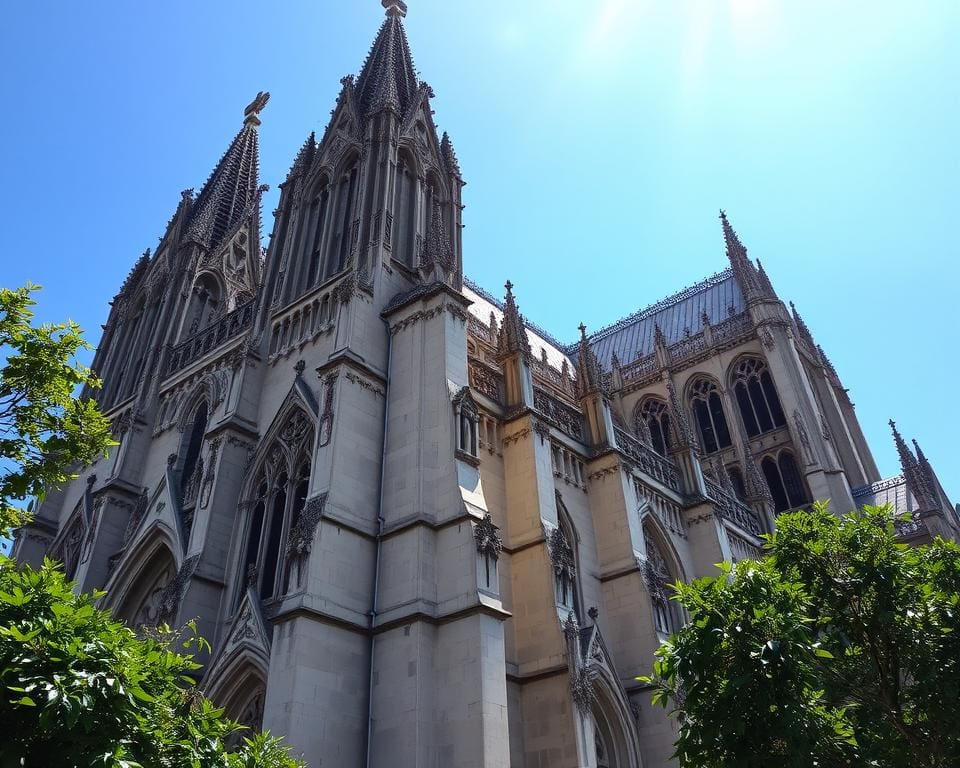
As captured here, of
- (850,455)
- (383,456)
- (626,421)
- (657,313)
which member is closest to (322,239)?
(383,456)

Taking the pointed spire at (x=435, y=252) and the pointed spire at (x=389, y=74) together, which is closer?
the pointed spire at (x=435, y=252)

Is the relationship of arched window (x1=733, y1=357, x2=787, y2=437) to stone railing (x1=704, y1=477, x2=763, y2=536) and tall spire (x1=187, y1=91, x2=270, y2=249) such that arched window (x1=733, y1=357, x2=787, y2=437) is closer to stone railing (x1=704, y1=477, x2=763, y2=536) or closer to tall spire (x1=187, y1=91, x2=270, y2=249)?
stone railing (x1=704, y1=477, x2=763, y2=536)

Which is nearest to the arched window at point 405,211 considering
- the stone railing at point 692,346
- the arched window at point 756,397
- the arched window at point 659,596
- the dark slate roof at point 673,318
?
the arched window at point 659,596

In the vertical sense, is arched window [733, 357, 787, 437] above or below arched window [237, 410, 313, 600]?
above

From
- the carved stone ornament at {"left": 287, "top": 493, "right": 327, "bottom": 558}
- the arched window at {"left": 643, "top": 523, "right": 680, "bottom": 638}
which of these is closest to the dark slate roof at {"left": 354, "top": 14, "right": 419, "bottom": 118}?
the carved stone ornament at {"left": 287, "top": 493, "right": 327, "bottom": 558}

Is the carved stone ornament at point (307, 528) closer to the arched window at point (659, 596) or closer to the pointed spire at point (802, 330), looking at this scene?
the arched window at point (659, 596)

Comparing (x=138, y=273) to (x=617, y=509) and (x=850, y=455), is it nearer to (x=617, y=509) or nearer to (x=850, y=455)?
(x=617, y=509)

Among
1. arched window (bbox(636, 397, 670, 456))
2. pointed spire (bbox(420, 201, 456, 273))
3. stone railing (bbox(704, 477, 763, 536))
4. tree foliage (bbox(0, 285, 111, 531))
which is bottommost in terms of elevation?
tree foliage (bbox(0, 285, 111, 531))

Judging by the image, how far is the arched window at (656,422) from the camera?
4641cm

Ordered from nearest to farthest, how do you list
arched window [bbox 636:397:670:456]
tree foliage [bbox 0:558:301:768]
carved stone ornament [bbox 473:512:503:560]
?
1. tree foliage [bbox 0:558:301:768]
2. carved stone ornament [bbox 473:512:503:560]
3. arched window [bbox 636:397:670:456]

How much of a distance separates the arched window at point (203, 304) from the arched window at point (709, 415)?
1082 inches

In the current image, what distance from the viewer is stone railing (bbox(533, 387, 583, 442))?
24891mm

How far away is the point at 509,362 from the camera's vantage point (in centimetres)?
2389

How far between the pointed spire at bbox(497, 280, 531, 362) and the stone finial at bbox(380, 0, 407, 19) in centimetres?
2067
